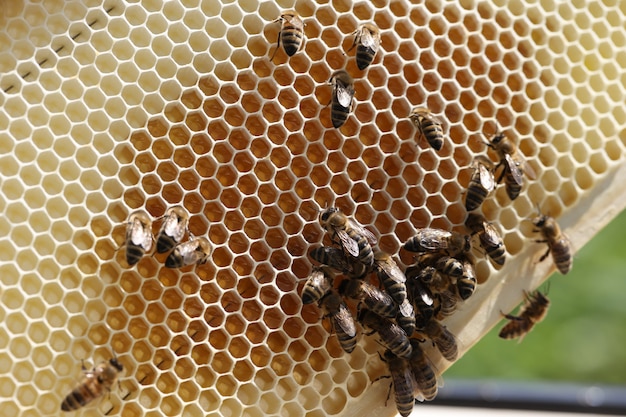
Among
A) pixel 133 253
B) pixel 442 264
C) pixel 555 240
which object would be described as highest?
pixel 555 240

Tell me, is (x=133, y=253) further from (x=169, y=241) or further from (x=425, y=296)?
(x=425, y=296)

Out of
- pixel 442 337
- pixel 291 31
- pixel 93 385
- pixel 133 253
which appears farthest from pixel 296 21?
pixel 93 385

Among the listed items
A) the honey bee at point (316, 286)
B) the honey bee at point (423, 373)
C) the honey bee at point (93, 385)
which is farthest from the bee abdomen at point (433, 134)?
the honey bee at point (93, 385)

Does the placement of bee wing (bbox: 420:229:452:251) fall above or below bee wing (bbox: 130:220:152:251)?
above

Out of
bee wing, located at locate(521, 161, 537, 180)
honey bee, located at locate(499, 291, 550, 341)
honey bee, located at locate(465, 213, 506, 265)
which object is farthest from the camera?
honey bee, located at locate(499, 291, 550, 341)

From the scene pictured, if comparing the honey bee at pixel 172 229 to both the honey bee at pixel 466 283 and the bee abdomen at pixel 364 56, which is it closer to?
the bee abdomen at pixel 364 56

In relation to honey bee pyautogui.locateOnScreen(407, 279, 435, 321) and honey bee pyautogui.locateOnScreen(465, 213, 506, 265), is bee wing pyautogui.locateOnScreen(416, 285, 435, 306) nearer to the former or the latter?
honey bee pyautogui.locateOnScreen(407, 279, 435, 321)

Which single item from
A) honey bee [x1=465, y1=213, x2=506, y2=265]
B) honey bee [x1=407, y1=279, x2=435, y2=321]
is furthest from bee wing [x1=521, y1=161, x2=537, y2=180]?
honey bee [x1=407, y1=279, x2=435, y2=321]
